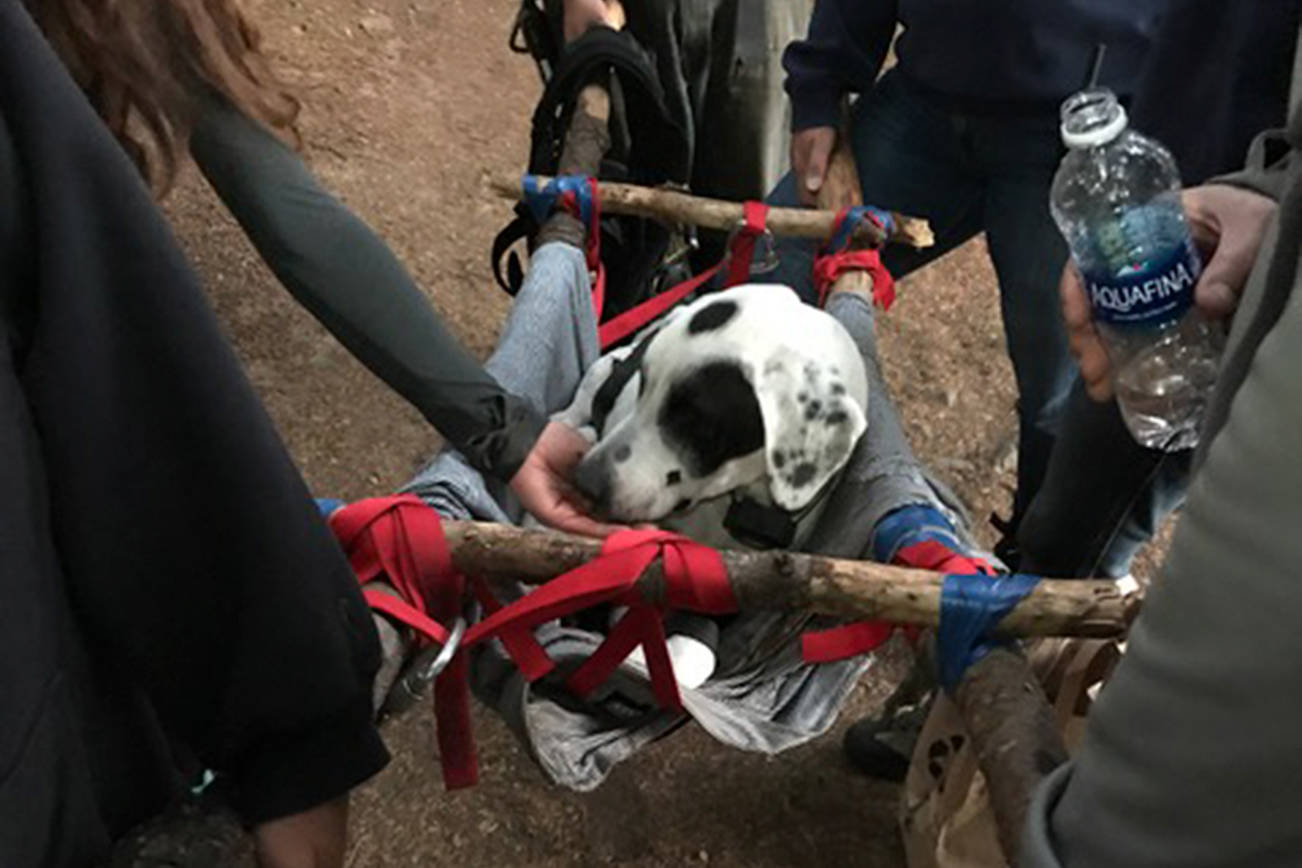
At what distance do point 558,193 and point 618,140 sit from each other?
0.22 meters

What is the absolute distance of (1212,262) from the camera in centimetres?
94

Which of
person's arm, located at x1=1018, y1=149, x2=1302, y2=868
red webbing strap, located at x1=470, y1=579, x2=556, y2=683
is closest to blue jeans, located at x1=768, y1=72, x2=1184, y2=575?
red webbing strap, located at x1=470, y1=579, x2=556, y2=683

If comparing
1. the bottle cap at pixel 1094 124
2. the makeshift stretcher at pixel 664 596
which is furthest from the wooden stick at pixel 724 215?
the makeshift stretcher at pixel 664 596

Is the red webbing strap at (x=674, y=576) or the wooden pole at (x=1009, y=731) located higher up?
the red webbing strap at (x=674, y=576)

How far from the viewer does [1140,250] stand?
938 mm

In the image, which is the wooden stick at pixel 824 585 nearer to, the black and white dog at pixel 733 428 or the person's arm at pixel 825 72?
the black and white dog at pixel 733 428

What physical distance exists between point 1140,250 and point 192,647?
2.36 feet

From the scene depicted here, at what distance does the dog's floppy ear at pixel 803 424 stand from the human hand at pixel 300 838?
77 centimetres

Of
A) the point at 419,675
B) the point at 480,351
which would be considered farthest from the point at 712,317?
the point at 480,351

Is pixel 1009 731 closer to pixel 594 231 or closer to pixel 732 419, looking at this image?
pixel 732 419

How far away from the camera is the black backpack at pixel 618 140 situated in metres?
1.62

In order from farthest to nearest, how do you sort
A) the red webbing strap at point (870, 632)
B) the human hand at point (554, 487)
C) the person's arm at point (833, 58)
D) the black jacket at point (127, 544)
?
1. the person's arm at point (833, 58)
2. the human hand at point (554, 487)
3. the red webbing strap at point (870, 632)
4. the black jacket at point (127, 544)

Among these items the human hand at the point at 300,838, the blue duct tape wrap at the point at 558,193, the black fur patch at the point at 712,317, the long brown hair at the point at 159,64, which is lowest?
the black fur patch at the point at 712,317

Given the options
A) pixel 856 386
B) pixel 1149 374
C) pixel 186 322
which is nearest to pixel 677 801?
→ pixel 856 386
